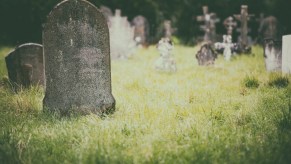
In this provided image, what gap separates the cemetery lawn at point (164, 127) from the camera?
3541mm

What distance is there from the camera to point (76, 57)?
517 centimetres

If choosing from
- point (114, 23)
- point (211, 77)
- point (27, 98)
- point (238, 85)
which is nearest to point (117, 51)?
point (114, 23)

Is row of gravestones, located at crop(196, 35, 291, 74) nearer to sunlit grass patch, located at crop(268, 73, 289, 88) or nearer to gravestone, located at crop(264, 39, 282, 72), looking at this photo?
gravestone, located at crop(264, 39, 282, 72)

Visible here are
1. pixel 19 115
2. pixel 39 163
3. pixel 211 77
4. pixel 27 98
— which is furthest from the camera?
pixel 211 77

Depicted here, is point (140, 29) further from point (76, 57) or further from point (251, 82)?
point (76, 57)

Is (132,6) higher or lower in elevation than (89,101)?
higher

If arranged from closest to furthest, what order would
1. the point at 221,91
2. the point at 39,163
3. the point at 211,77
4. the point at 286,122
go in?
1. the point at 39,163
2. the point at 286,122
3. the point at 221,91
4. the point at 211,77

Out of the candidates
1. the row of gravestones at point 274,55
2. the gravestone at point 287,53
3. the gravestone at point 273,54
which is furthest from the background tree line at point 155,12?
the gravestone at point 287,53

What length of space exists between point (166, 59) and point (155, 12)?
1066cm

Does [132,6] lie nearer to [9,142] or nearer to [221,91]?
[221,91]

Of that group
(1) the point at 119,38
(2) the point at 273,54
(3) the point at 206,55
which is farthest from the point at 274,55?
(1) the point at 119,38

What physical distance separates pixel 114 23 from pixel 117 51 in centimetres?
103

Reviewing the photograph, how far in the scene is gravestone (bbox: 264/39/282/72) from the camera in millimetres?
8508

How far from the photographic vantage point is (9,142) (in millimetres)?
3967
